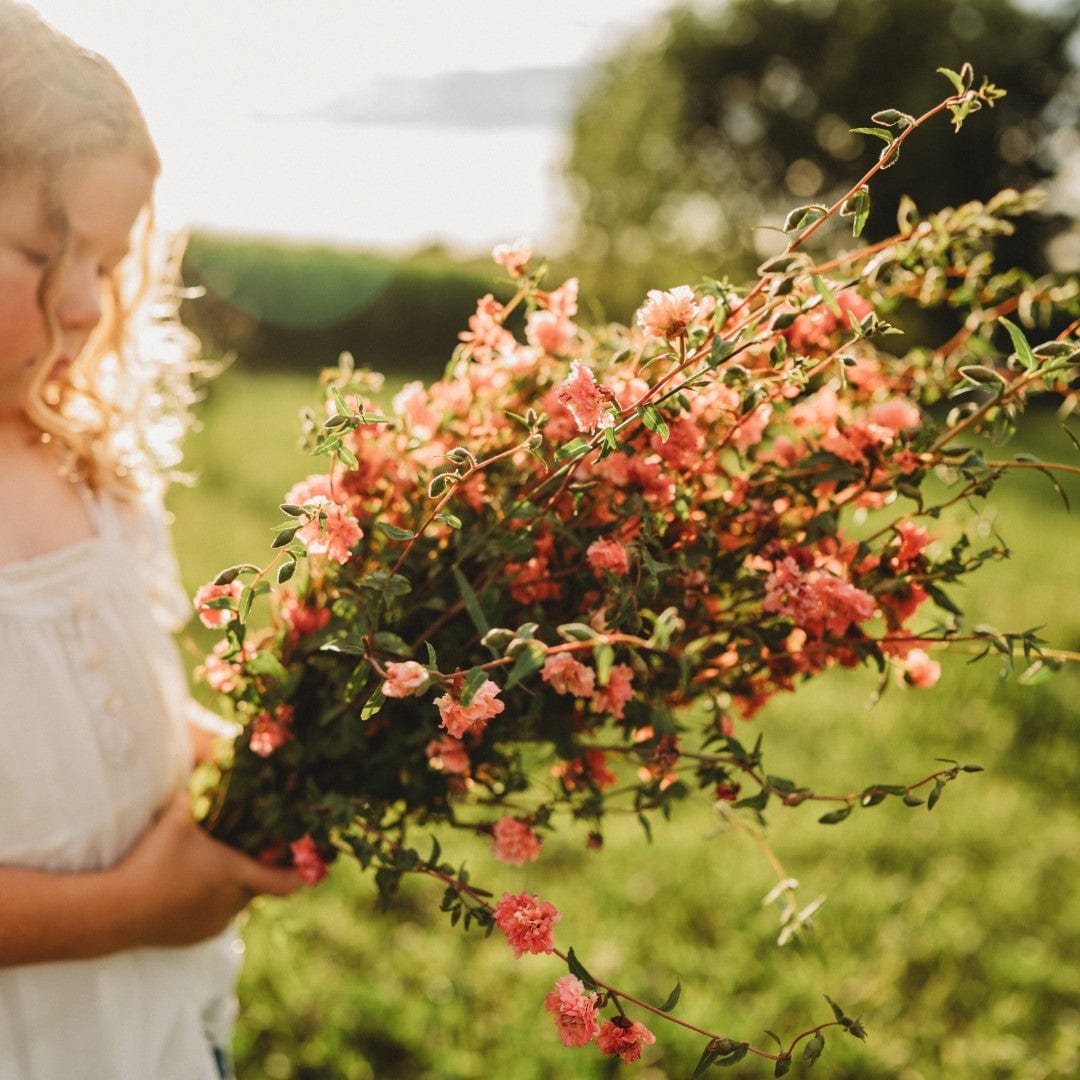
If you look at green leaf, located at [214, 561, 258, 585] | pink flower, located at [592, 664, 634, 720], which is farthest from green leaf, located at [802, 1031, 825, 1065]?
green leaf, located at [214, 561, 258, 585]

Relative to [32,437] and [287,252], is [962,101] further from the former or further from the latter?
[287,252]

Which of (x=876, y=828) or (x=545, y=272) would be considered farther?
(x=876, y=828)

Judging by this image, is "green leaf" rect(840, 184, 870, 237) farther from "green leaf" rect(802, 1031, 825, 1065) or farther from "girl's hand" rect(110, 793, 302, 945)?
"girl's hand" rect(110, 793, 302, 945)

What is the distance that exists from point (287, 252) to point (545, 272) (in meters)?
26.0

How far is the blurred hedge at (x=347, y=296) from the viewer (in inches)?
907

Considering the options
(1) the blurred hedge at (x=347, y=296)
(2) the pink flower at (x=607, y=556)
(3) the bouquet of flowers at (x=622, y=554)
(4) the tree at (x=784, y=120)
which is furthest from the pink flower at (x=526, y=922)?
(4) the tree at (x=784, y=120)

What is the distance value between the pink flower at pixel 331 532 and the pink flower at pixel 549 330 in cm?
38

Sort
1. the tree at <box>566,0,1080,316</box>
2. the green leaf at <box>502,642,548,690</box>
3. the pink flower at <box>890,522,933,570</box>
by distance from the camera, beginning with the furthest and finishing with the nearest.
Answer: the tree at <box>566,0,1080,316</box>, the pink flower at <box>890,522,933,570</box>, the green leaf at <box>502,642,548,690</box>

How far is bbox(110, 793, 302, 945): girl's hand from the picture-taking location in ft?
4.71

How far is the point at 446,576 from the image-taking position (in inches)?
47.9

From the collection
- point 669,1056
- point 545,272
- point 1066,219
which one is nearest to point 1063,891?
point 669,1056

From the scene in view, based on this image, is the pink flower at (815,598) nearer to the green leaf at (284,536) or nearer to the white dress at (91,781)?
the green leaf at (284,536)

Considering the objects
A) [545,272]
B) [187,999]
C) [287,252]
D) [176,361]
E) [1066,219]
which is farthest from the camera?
[287,252]

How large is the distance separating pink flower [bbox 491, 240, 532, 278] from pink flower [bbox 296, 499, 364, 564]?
402mm
